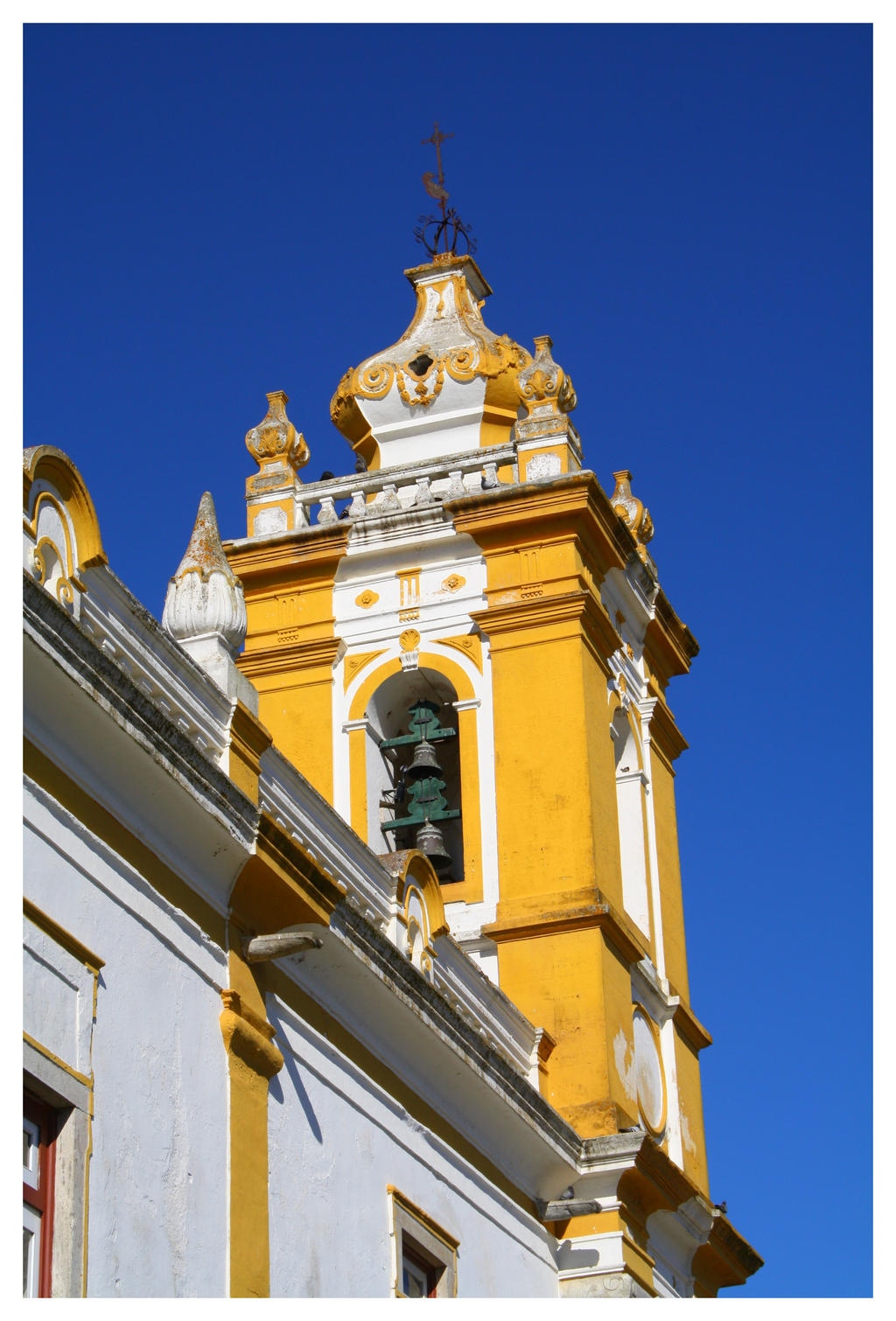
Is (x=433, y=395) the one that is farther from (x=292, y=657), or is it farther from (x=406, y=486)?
(x=292, y=657)

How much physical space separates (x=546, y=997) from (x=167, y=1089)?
5.80 metres

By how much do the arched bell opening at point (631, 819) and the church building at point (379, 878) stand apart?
3cm

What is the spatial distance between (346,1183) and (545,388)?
7.77 meters

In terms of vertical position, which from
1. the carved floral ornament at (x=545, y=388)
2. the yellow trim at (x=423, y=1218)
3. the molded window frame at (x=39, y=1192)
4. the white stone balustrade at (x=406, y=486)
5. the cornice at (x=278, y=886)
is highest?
the carved floral ornament at (x=545, y=388)

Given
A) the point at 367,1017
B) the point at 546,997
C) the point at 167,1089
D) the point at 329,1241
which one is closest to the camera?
the point at 167,1089

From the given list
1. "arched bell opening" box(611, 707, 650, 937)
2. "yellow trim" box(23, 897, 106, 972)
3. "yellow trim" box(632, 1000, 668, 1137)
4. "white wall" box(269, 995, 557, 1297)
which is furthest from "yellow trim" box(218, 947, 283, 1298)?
"arched bell opening" box(611, 707, 650, 937)

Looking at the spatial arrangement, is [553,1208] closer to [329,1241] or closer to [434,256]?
[329,1241]

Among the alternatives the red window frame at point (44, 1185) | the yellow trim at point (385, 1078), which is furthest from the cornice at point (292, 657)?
the red window frame at point (44, 1185)

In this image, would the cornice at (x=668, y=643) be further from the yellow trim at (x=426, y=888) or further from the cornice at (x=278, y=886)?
the cornice at (x=278, y=886)

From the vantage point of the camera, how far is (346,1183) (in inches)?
429

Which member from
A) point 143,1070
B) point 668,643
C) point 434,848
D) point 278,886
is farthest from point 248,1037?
point 668,643

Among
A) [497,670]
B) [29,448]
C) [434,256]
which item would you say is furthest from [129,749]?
[434,256]

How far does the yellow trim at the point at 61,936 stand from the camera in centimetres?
834
